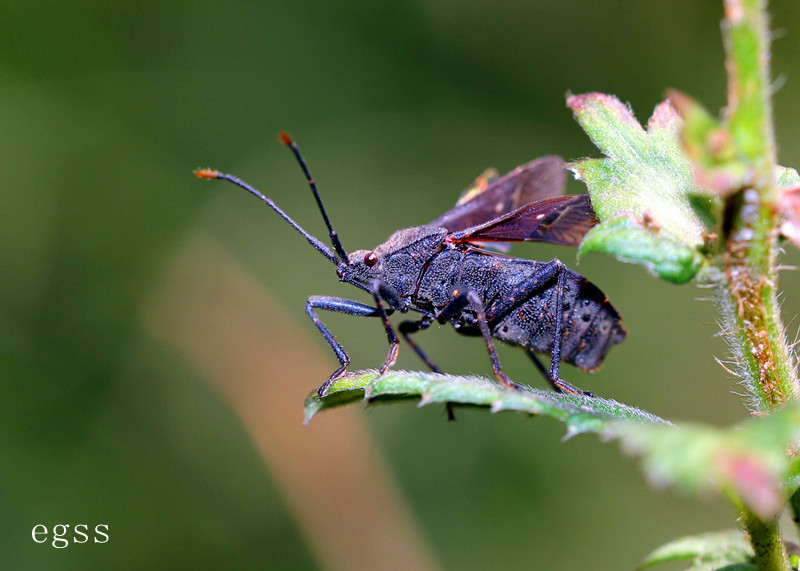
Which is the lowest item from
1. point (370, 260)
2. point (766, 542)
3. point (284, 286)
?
point (766, 542)

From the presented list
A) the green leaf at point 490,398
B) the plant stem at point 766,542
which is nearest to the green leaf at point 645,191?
the green leaf at point 490,398

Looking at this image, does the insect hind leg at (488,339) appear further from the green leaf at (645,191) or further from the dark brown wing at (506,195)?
the green leaf at (645,191)

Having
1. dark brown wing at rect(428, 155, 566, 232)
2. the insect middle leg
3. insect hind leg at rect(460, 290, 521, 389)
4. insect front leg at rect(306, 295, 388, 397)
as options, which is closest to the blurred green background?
the insect middle leg

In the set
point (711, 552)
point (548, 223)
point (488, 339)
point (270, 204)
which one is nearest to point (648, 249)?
point (711, 552)

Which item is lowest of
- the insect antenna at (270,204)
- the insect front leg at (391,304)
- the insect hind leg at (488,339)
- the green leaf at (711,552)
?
the green leaf at (711,552)

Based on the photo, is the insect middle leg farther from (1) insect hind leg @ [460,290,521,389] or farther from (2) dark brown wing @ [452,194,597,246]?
(2) dark brown wing @ [452,194,597,246]

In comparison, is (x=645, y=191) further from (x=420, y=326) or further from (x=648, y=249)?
(x=420, y=326)

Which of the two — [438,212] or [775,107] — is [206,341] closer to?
[438,212]
